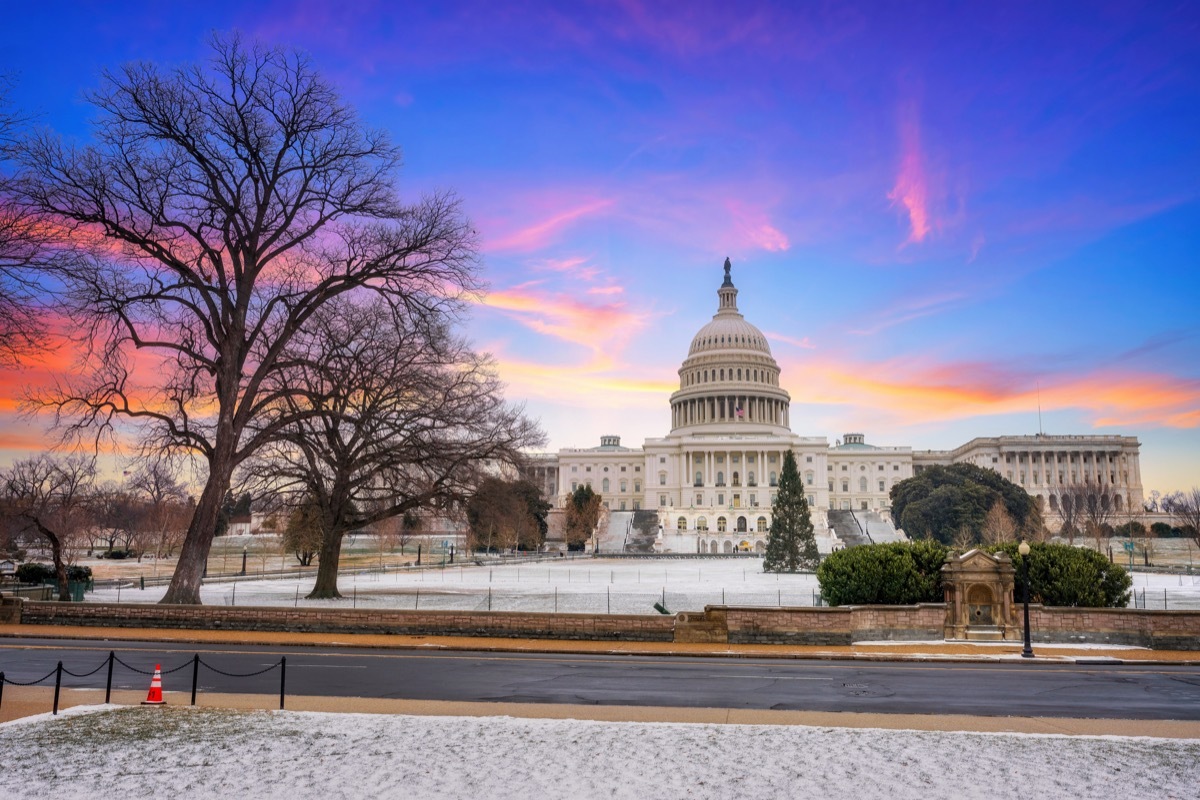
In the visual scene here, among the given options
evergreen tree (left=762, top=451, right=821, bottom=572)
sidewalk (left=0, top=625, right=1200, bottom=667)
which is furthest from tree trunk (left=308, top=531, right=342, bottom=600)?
evergreen tree (left=762, top=451, right=821, bottom=572)

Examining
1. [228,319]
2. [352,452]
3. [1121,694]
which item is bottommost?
[1121,694]

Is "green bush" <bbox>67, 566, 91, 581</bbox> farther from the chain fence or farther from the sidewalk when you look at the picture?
the chain fence

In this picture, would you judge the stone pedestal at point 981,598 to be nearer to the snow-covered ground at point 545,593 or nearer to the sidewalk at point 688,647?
the sidewalk at point 688,647

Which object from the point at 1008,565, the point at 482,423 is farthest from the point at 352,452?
the point at 1008,565

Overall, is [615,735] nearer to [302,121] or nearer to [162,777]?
[162,777]

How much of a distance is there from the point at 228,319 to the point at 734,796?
2661 centimetres

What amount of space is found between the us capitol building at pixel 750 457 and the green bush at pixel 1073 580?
127489 millimetres

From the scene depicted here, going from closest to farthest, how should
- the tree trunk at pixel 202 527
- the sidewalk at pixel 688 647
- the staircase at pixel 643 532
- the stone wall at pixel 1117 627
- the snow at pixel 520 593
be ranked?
the sidewalk at pixel 688 647 → the stone wall at pixel 1117 627 → the tree trunk at pixel 202 527 → the snow at pixel 520 593 → the staircase at pixel 643 532

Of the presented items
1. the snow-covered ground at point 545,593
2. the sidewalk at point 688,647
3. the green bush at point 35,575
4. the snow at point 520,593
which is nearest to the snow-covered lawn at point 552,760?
the sidewalk at point 688,647

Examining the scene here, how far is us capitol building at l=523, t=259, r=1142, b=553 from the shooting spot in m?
166

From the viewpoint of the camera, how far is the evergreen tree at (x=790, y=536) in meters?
69.4

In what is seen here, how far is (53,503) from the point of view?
61219mm

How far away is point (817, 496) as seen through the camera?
16462 centimetres

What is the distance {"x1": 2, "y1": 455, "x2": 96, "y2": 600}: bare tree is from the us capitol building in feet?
309
